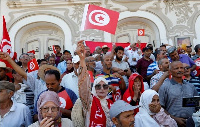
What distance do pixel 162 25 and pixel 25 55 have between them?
8.05m

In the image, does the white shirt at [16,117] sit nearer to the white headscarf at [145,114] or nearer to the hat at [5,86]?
the hat at [5,86]

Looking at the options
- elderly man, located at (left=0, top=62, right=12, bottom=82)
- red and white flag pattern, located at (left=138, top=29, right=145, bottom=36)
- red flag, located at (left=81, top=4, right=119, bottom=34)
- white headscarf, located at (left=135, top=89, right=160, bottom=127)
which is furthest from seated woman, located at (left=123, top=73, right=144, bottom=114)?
red and white flag pattern, located at (left=138, top=29, right=145, bottom=36)

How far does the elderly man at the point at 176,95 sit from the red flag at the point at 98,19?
1.92 meters

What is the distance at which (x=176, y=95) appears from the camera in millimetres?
4004

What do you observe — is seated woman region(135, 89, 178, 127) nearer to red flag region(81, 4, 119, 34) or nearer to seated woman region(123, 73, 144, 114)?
seated woman region(123, 73, 144, 114)

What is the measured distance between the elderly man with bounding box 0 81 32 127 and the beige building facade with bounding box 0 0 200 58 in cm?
887

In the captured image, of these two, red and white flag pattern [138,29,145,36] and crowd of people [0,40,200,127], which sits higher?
red and white flag pattern [138,29,145,36]

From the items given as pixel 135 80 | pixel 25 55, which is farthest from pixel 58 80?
pixel 25 55

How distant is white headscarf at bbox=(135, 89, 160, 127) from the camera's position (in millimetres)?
3355

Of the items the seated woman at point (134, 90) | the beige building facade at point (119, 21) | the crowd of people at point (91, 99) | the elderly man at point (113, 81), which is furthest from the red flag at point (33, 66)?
the beige building facade at point (119, 21)

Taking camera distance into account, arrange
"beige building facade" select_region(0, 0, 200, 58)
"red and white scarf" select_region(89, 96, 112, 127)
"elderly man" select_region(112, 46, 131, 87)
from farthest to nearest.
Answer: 1. "beige building facade" select_region(0, 0, 200, 58)
2. "elderly man" select_region(112, 46, 131, 87)
3. "red and white scarf" select_region(89, 96, 112, 127)

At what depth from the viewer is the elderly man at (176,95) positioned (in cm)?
391

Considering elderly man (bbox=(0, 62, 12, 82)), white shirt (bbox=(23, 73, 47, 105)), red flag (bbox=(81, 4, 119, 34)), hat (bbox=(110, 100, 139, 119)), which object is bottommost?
hat (bbox=(110, 100, 139, 119))

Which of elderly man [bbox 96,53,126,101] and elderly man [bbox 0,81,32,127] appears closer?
elderly man [bbox 0,81,32,127]
